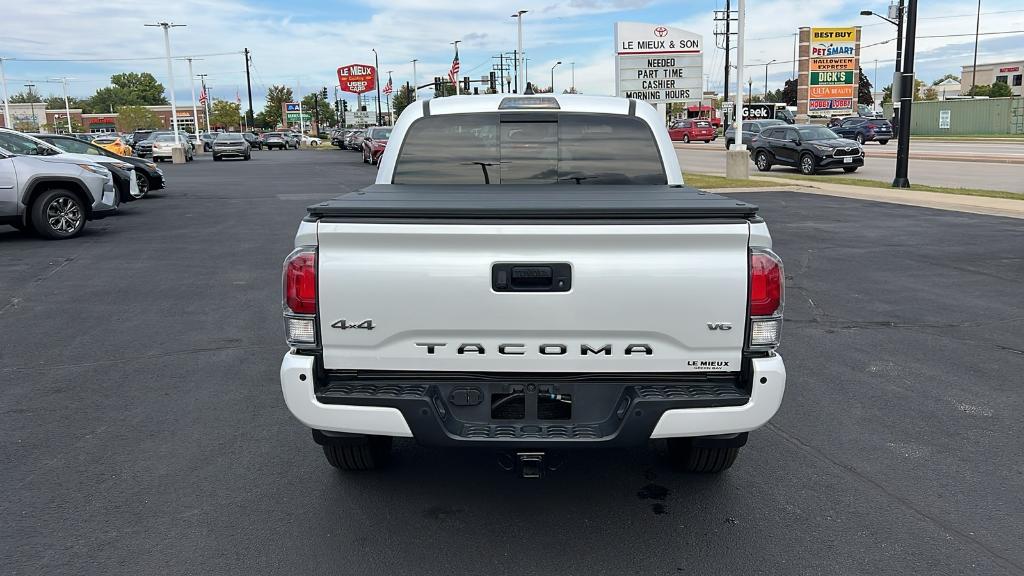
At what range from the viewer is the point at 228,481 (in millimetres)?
4484

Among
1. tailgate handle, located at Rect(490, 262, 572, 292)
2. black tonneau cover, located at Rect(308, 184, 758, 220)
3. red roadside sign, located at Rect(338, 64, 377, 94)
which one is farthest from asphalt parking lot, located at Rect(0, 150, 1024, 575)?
red roadside sign, located at Rect(338, 64, 377, 94)

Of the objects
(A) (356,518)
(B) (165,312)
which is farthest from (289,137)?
(A) (356,518)

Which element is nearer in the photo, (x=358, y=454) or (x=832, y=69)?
(x=358, y=454)

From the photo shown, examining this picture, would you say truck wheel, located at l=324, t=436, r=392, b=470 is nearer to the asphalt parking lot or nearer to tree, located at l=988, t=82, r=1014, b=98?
the asphalt parking lot

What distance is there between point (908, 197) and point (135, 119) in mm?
141270

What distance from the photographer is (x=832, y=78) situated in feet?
182

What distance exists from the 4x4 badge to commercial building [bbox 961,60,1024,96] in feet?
363

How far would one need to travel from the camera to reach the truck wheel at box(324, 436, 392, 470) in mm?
4383

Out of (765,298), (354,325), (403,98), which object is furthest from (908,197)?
(403,98)

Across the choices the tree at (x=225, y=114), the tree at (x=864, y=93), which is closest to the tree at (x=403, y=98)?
the tree at (x=225, y=114)

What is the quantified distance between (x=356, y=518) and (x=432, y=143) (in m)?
2.48

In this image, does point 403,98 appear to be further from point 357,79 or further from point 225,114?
point 225,114

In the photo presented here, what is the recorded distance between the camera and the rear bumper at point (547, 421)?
3.52 metres

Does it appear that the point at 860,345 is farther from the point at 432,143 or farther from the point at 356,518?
the point at 356,518
